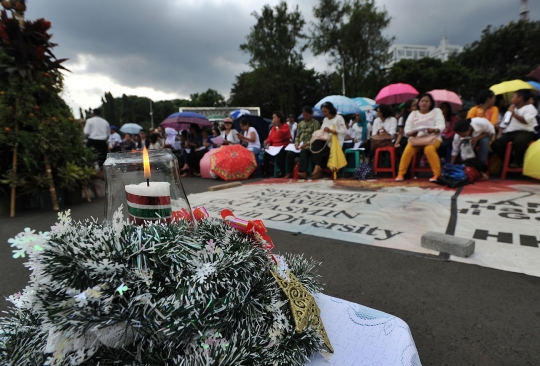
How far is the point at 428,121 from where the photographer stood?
17.6 ft

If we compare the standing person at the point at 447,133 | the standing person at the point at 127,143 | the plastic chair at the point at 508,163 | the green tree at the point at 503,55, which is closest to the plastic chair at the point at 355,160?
the standing person at the point at 447,133

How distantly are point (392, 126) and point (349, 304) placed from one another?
21.2ft

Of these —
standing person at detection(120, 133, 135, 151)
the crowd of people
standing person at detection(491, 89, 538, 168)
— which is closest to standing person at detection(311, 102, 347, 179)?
the crowd of people

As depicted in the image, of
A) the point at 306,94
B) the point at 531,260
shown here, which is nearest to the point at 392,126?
the point at 531,260

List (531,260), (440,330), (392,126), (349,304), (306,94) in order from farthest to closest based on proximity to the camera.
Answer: (306,94) → (392,126) → (531,260) → (440,330) → (349,304)

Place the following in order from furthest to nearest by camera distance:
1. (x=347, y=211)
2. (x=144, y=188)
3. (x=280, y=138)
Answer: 1. (x=280, y=138)
2. (x=347, y=211)
3. (x=144, y=188)

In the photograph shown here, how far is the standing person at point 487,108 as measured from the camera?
19.6ft

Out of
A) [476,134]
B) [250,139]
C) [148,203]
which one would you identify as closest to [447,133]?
[476,134]

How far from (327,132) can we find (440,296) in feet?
16.5

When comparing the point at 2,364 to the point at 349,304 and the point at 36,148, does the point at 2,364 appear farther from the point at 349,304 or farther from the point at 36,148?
the point at 36,148

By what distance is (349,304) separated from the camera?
1241 millimetres

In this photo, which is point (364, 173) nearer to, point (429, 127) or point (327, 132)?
point (327, 132)

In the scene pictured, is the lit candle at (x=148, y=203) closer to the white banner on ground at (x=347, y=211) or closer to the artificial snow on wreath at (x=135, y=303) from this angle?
the artificial snow on wreath at (x=135, y=303)

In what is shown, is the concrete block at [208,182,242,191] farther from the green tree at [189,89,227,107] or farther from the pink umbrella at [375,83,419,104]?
the green tree at [189,89,227,107]
